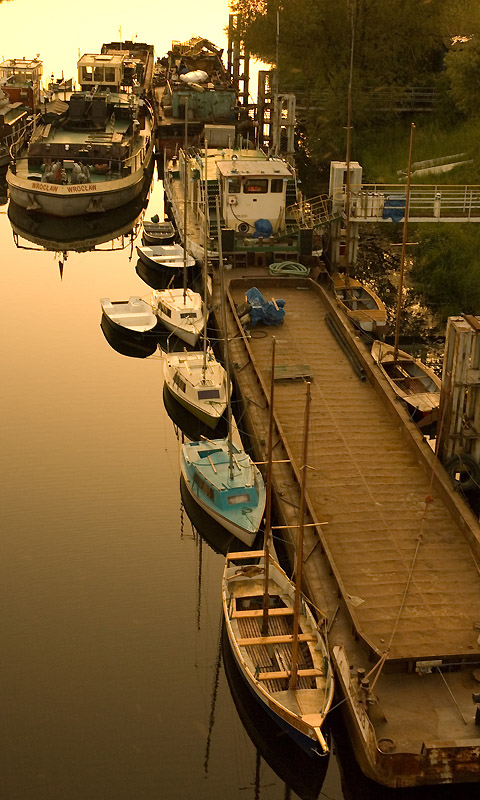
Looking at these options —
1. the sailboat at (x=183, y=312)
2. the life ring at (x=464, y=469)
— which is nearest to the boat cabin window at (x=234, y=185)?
the sailboat at (x=183, y=312)

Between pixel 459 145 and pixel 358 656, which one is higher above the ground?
pixel 459 145

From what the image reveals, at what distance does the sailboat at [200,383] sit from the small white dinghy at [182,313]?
3.89 metres

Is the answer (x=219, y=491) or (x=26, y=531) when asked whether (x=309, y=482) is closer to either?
(x=219, y=491)

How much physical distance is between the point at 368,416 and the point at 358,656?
37.0 ft

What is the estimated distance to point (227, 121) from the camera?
82.4m

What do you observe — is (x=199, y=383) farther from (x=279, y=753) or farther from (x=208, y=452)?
(x=279, y=753)

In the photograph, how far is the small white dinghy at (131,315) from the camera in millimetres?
42188

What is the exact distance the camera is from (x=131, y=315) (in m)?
43.0

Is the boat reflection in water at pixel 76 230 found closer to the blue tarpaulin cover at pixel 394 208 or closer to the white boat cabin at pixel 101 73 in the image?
the blue tarpaulin cover at pixel 394 208

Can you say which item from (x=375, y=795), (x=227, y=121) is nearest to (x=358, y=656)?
(x=375, y=795)

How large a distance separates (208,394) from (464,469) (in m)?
9.22

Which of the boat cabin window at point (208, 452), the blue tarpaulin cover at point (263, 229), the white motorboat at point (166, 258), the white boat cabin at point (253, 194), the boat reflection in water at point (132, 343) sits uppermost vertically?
the white boat cabin at point (253, 194)

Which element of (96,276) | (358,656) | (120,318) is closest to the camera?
(358,656)

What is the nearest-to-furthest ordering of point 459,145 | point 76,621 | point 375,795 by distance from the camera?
point 375,795, point 76,621, point 459,145
